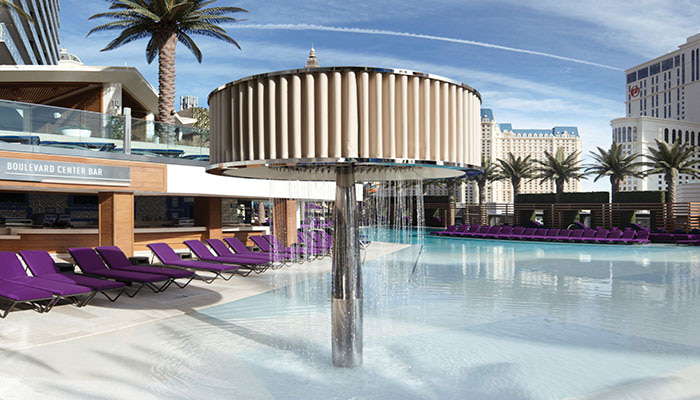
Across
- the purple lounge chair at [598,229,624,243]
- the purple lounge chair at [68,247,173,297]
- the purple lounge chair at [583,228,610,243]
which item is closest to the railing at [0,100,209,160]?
the purple lounge chair at [68,247,173,297]

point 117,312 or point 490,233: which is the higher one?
point 117,312

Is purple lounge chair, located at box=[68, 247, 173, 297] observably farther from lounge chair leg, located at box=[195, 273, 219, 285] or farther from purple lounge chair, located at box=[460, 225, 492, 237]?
purple lounge chair, located at box=[460, 225, 492, 237]

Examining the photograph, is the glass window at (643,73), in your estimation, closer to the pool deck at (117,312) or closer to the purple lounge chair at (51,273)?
the pool deck at (117,312)

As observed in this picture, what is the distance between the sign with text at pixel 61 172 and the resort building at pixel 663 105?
410 feet

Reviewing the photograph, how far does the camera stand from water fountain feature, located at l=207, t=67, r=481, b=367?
173 inches

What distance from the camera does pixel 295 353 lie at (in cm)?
708

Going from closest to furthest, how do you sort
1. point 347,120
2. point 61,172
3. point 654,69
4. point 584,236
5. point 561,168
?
point 347,120
point 61,172
point 584,236
point 561,168
point 654,69

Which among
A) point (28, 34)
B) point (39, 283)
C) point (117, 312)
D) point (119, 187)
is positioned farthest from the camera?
point (28, 34)

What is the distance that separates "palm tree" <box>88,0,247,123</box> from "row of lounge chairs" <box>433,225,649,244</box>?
894 inches

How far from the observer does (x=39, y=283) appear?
10.2 metres

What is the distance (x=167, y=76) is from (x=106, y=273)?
1379cm

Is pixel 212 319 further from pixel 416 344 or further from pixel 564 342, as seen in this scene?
pixel 564 342

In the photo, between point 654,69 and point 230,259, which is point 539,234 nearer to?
point 230,259

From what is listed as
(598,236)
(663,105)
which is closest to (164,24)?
(598,236)
